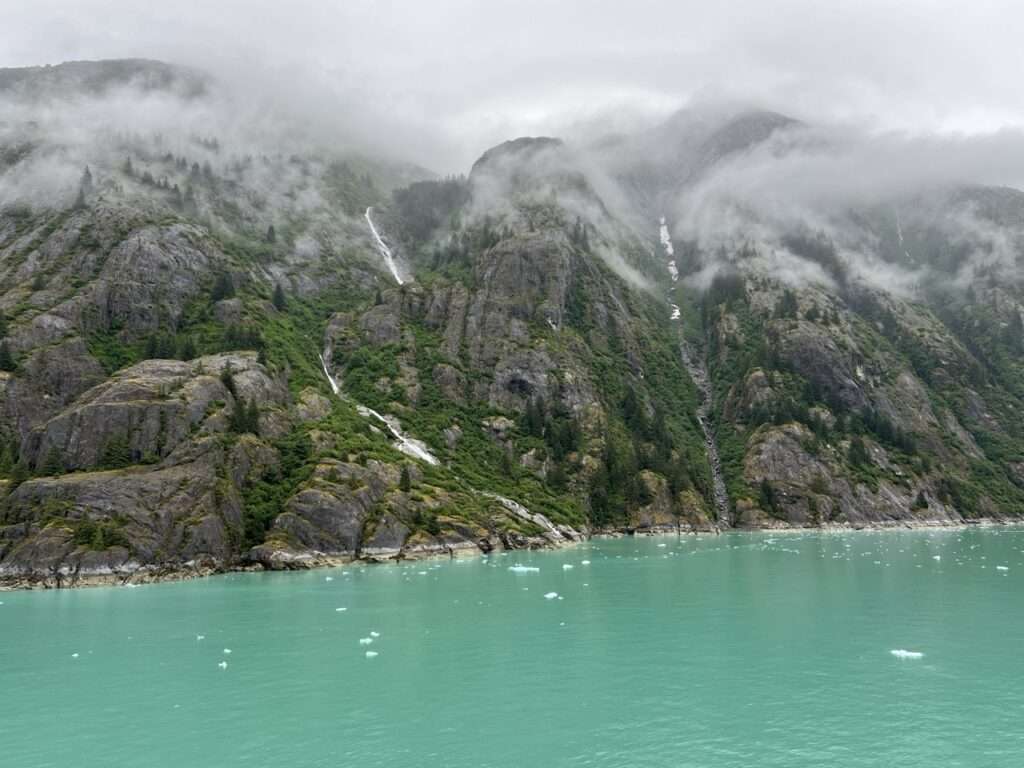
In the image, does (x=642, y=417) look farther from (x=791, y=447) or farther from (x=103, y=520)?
(x=103, y=520)

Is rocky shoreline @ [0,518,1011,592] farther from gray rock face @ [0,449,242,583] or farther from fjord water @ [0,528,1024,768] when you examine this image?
fjord water @ [0,528,1024,768]

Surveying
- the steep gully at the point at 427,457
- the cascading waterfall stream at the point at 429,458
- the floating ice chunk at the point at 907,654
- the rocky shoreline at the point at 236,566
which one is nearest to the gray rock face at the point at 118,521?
the rocky shoreline at the point at 236,566

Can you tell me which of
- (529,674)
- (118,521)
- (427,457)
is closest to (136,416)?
(118,521)

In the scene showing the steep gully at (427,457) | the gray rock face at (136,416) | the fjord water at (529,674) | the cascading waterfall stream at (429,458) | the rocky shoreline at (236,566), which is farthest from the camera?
the cascading waterfall stream at (429,458)

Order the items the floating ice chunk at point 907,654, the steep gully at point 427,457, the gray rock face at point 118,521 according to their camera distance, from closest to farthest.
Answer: the floating ice chunk at point 907,654, the gray rock face at point 118,521, the steep gully at point 427,457

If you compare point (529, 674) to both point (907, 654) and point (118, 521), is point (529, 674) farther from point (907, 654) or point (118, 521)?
point (118, 521)

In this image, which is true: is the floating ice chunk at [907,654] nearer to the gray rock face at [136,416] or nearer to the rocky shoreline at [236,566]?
the rocky shoreline at [236,566]

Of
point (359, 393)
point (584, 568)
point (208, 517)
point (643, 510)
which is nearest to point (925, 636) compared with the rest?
point (584, 568)

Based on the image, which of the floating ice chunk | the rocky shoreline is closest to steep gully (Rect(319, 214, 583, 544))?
the rocky shoreline

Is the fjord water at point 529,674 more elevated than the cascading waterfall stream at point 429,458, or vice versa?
the cascading waterfall stream at point 429,458
